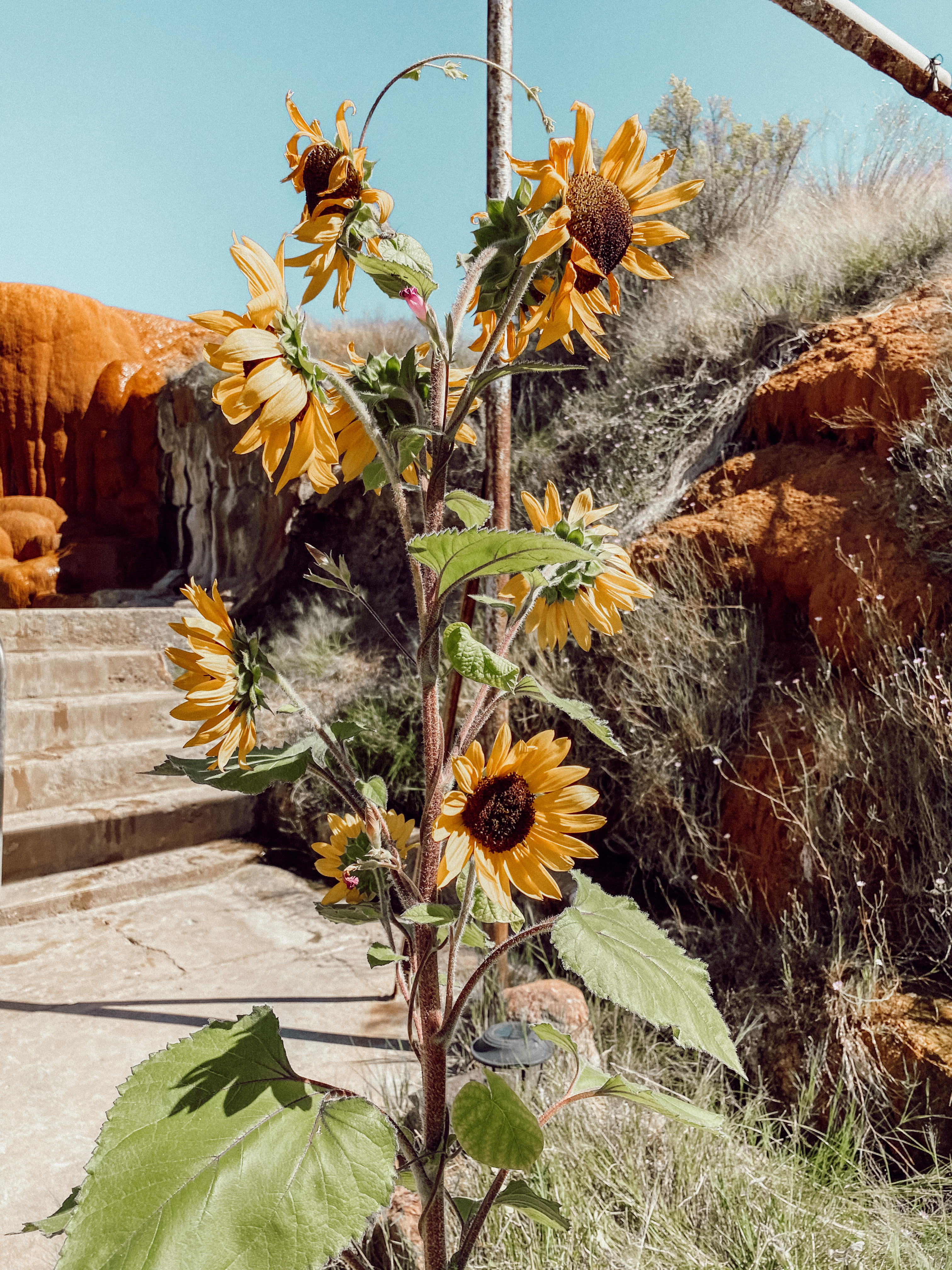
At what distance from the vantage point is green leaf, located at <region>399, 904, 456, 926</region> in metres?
0.80

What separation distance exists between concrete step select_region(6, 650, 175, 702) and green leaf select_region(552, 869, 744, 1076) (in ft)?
13.7

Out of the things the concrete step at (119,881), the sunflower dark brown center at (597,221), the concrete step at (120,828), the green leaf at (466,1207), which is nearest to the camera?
the sunflower dark brown center at (597,221)

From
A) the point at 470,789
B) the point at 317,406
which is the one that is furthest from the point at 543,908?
the point at 317,406

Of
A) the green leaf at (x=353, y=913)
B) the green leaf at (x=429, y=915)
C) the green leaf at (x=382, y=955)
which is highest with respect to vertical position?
the green leaf at (x=429, y=915)

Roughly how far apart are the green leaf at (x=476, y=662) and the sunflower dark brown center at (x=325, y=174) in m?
0.49

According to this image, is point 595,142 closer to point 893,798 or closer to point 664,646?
point 664,646

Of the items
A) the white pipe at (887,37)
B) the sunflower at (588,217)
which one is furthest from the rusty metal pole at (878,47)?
the sunflower at (588,217)

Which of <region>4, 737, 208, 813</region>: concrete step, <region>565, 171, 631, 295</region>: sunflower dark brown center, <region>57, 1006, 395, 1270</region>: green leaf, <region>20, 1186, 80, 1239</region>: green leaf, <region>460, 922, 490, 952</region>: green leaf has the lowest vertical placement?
<region>4, 737, 208, 813</region>: concrete step

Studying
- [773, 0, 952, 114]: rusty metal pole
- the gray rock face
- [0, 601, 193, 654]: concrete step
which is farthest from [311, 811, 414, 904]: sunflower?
the gray rock face

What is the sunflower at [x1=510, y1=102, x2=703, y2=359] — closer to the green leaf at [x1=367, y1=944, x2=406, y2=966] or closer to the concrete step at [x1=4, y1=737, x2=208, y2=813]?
the green leaf at [x1=367, y1=944, x2=406, y2=966]

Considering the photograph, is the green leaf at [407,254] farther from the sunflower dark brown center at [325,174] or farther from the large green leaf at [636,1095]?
the large green leaf at [636,1095]

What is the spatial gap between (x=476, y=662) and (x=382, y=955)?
1.38 ft

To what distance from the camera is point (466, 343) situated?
6.21 m

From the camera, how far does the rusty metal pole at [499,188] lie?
2.44m
